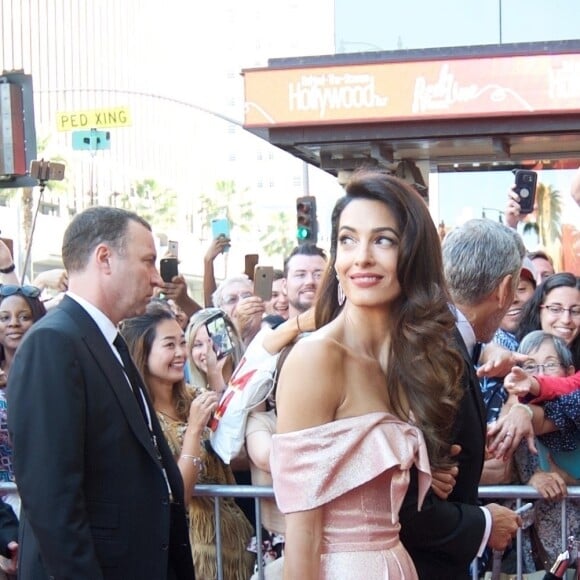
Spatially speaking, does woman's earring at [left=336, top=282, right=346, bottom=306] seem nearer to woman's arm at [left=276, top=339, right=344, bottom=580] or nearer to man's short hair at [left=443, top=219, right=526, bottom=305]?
woman's arm at [left=276, top=339, right=344, bottom=580]

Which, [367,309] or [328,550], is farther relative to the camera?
[367,309]

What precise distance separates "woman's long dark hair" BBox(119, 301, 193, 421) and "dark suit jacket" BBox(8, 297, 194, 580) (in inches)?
49.1

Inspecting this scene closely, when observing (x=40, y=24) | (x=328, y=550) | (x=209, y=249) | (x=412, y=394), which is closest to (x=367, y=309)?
(x=412, y=394)

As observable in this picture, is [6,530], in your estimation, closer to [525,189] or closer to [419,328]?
[419,328]

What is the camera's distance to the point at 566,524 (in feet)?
12.6

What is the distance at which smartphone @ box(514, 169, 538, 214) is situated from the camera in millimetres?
6680

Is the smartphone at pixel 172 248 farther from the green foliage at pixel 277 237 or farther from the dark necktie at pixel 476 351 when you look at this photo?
the green foliage at pixel 277 237

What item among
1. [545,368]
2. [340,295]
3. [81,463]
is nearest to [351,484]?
[340,295]

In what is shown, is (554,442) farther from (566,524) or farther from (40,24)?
(40,24)

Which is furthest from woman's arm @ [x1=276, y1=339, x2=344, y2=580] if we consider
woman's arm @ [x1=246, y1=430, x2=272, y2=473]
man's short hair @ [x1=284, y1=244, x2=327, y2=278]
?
man's short hair @ [x1=284, y1=244, x2=327, y2=278]

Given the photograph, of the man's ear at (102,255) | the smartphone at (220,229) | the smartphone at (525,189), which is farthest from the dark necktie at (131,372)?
the smartphone at (220,229)

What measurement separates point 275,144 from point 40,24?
7563 cm

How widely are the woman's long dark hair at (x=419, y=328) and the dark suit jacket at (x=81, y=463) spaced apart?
1072 mm

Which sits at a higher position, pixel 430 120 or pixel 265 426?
pixel 430 120
